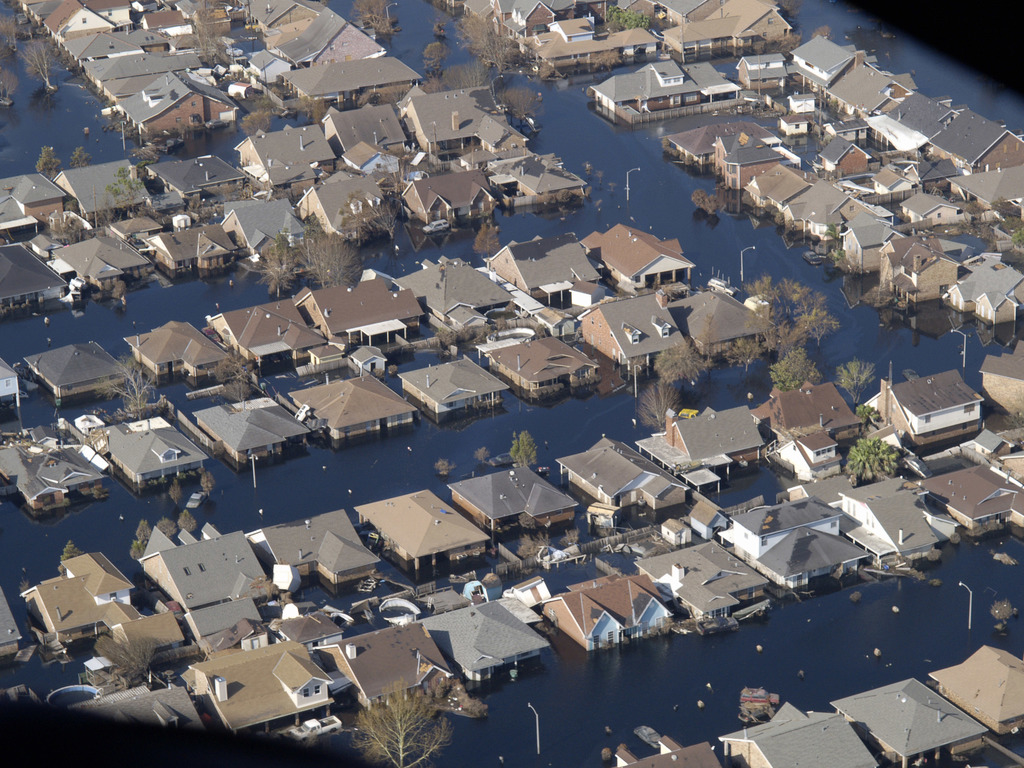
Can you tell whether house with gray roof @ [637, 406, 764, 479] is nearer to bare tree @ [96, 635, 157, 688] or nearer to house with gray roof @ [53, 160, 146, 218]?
bare tree @ [96, 635, 157, 688]

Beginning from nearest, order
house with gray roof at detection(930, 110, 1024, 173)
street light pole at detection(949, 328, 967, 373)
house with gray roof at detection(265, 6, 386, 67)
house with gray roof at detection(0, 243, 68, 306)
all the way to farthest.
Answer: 1. street light pole at detection(949, 328, 967, 373)
2. house with gray roof at detection(0, 243, 68, 306)
3. house with gray roof at detection(930, 110, 1024, 173)
4. house with gray roof at detection(265, 6, 386, 67)

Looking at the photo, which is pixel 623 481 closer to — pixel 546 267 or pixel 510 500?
pixel 510 500

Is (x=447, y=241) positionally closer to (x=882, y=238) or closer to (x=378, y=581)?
(x=882, y=238)

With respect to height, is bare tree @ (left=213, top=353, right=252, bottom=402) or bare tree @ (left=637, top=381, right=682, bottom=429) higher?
bare tree @ (left=637, top=381, right=682, bottom=429)

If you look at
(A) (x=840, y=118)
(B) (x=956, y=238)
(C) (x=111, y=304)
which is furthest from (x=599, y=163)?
(C) (x=111, y=304)

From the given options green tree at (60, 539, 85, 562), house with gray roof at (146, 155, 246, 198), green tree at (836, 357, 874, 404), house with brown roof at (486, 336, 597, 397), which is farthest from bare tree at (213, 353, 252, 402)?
green tree at (836, 357, 874, 404)

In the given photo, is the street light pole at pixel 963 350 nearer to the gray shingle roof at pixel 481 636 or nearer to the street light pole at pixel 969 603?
the street light pole at pixel 969 603
